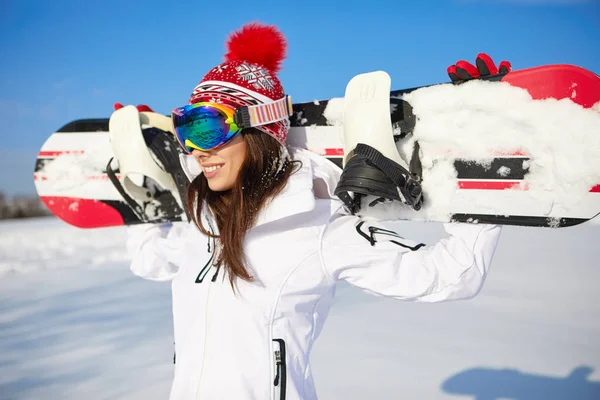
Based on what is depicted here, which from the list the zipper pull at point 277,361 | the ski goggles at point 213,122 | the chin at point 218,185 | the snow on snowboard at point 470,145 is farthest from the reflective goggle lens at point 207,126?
the zipper pull at point 277,361

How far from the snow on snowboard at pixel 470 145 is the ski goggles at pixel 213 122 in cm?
22

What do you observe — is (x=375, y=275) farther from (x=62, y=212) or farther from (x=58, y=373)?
(x=58, y=373)

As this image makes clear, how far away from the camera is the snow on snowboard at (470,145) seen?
56.5 inches

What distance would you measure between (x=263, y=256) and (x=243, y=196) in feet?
0.60

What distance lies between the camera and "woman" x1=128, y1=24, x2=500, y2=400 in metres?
1.25

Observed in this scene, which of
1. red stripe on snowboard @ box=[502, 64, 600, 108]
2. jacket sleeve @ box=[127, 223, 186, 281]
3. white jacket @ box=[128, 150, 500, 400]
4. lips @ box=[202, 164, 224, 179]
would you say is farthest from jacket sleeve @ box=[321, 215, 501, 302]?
jacket sleeve @ box=[127, 223, 186, 281]

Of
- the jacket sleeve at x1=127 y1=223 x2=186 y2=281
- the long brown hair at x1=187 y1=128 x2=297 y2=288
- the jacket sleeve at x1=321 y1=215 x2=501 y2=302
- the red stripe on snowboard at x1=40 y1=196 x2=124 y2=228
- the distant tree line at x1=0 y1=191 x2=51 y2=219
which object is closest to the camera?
the jacket sleeve at x1=321 y1=215 x2=501 y2=302

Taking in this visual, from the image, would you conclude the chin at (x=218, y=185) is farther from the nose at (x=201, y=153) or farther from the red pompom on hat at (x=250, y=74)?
the red pompom on hat at (x=250, y=74)

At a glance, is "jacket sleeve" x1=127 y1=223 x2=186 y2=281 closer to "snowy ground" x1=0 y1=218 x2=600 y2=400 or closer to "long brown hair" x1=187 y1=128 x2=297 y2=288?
"long brown hair" x1=187 y1=128 x2=297 y2=288

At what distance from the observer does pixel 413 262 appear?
4.04 ft

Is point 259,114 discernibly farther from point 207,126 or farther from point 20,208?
point 20,208

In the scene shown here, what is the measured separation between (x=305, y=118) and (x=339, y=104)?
5.7 inches

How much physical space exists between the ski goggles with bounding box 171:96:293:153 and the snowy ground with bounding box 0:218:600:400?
5.62 ft

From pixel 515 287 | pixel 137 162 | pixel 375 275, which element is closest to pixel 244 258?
pixel 375 275
